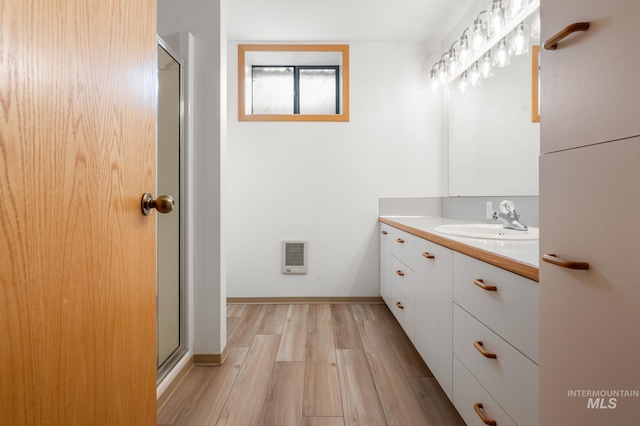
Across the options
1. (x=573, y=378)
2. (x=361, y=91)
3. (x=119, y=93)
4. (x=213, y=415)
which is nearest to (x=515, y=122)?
(x=361, y=91)

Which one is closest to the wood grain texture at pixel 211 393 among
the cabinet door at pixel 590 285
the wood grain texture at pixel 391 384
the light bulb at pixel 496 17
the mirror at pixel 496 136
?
the wood grain texture at pixel 391 384

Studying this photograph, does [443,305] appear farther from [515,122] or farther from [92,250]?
[92,250]

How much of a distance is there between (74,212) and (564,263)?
88 cm

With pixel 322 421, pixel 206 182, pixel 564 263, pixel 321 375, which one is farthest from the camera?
pixel 206 182

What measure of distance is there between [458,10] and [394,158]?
48.7 inches

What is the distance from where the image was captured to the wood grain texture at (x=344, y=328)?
2.11 metres

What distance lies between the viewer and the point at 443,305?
146cm

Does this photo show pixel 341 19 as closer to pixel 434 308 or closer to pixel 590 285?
pixel 434 308

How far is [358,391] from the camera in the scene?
1.58 meters

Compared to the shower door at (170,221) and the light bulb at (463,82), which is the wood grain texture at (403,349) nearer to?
the shower door at (170,221)

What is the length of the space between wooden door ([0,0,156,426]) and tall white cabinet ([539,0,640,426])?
2.86 ft

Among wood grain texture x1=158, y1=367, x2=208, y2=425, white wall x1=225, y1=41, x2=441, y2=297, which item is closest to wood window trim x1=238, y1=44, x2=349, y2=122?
white wall x1=225, y1=41, x2=441, y2=297

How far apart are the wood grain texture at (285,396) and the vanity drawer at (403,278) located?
30.8 inches

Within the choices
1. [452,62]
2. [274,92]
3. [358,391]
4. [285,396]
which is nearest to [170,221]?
[285,396]
